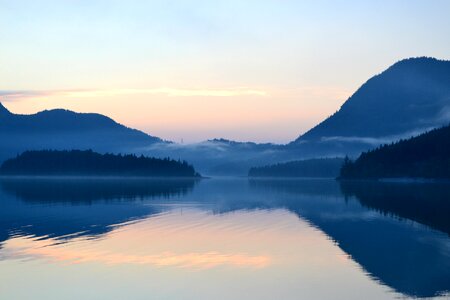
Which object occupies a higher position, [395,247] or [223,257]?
[223,257]

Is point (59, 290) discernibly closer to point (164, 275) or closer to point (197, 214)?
point (164, 275)

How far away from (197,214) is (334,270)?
47751 millimetres

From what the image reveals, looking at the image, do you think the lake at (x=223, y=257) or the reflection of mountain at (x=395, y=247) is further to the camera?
the reflection of mountain at (x=395, y=247)

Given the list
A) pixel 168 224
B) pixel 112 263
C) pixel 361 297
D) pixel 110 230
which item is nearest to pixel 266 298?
pixel 361 297

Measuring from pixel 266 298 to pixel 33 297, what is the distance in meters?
12.3

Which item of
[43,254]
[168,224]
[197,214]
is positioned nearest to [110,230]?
[168,224]

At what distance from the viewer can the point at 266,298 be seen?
35062 millimetres

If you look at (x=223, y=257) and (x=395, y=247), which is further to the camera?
(x=395, y=247)

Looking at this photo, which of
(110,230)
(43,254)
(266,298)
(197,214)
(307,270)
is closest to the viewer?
(266,298)

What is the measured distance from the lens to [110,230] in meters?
66.4

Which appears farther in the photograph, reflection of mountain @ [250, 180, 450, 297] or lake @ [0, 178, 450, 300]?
reflection of mountain @ [250, 180, 450, 297]

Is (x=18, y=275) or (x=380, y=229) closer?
(x=18, y=275)

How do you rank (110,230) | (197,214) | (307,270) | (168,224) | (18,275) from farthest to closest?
1. (197,214)
2. (168,224)
3. (110,230)
4. (307,270)
5. (18,275)

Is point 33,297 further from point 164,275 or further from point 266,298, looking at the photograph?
point 266,298
